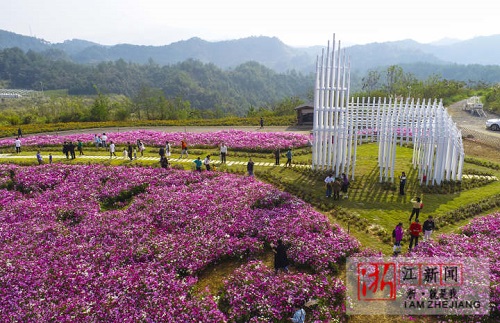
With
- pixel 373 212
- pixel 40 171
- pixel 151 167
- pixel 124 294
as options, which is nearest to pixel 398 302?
pixel 373 212

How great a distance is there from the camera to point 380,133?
26891mm

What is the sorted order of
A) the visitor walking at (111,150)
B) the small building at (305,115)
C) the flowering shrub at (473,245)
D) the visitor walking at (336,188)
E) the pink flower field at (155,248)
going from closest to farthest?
1. the pink flower field at (155,248)
2. the flowering shrub at (473,245)
3. the visitor walking at (336,188)
4. the visitor walking at (111,150)
5. the small building at (305,115)

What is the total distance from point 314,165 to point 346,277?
1457 cm

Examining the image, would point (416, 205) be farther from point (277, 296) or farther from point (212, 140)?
point (212, 140)

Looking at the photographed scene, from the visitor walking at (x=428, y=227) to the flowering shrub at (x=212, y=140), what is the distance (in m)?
20.6

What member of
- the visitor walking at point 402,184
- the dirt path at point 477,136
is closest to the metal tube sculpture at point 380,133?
the visitor walking at point 402,184

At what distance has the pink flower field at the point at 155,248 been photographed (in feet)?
45.8

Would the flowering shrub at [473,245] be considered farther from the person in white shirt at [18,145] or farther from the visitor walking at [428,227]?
the person in white shirt at [18,145]

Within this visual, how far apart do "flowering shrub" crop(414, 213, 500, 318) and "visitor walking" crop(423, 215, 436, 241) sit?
17.6 inches

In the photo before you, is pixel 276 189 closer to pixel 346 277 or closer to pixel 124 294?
pixel 346 277

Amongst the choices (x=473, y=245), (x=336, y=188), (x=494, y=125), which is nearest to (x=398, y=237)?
(x=473, y=245)

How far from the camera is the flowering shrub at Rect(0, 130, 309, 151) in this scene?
38000mm

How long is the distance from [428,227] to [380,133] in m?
10.9

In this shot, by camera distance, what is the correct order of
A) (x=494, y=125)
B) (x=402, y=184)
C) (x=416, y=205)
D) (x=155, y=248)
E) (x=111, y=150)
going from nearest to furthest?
(x=155, y=248) → (x=416, y=205) → (x=402, y=184) → (x=111, y=150) → (x=494, y=125)
